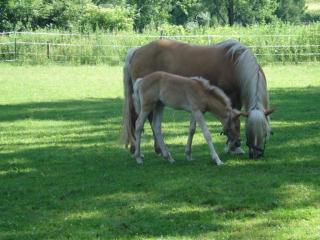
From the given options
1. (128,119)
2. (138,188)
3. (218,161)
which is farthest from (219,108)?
(138,188)

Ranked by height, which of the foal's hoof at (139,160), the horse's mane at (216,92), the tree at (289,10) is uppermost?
the horse's mane at (216,92)

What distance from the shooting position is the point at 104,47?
109 feet

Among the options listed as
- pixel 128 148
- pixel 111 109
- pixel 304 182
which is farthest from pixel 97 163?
pixel 111 109

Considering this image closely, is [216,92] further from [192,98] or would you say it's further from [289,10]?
[289,10]

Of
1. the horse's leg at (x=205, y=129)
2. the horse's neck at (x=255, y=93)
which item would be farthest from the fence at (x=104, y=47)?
the horse's leg at (x=205, y=129)

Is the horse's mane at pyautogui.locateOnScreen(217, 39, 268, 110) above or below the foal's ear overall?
above

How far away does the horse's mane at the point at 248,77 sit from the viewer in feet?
31.4

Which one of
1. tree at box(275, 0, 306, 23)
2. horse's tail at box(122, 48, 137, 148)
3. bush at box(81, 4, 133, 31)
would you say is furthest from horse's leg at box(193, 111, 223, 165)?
tree at box(275, 0, 306, 23)

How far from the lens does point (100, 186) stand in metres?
8.19

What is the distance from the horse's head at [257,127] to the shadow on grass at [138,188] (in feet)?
0.93

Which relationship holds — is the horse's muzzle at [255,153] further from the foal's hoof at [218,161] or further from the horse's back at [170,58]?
the horse's back at [170,58]

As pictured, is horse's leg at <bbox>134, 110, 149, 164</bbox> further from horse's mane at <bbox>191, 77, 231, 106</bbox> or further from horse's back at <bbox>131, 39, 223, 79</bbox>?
horse's back at <bbox>131, 39, 223, 79</bbox>

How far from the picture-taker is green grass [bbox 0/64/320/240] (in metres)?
6.35

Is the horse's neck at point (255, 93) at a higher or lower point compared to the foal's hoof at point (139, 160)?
higher
